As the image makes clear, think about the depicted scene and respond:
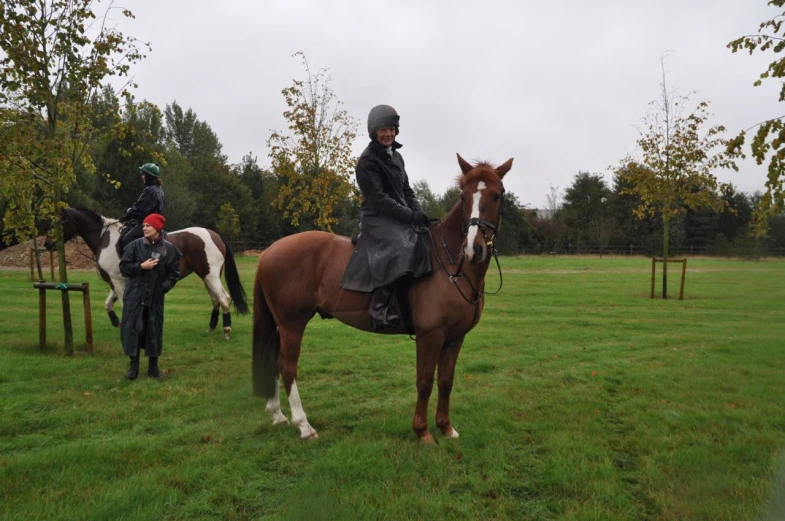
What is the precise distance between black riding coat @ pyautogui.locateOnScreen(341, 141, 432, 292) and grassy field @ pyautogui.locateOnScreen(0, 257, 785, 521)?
167 cm

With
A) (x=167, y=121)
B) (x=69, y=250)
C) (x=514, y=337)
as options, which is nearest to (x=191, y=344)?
(x=514, y=337)

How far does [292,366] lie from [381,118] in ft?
9.21

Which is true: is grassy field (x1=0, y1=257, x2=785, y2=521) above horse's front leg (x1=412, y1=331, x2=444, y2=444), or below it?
below

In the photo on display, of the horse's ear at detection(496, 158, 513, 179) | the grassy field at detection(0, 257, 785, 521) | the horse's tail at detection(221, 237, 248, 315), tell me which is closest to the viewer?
the grassy field at detection(0, 257, 785, 521)

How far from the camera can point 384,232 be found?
507 centimetres

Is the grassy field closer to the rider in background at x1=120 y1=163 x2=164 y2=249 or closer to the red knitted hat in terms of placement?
the rider in background at x1=120 y1=163 x2=164 y2=249

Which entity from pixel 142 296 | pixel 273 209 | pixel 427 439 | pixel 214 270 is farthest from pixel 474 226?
pixel 273 209

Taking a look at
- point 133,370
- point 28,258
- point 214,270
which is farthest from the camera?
point 28,258

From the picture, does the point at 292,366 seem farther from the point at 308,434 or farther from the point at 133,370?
the point at 133,370

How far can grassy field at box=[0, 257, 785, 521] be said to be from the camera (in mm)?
3723

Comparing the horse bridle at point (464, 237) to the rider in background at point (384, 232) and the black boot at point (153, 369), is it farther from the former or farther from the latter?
the black boot at point (153, 369)

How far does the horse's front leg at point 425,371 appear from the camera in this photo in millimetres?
4812

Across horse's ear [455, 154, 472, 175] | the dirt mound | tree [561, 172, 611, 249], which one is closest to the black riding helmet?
horse's ear [455, 154, 472, 175]

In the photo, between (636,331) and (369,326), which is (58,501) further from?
(636,331)
